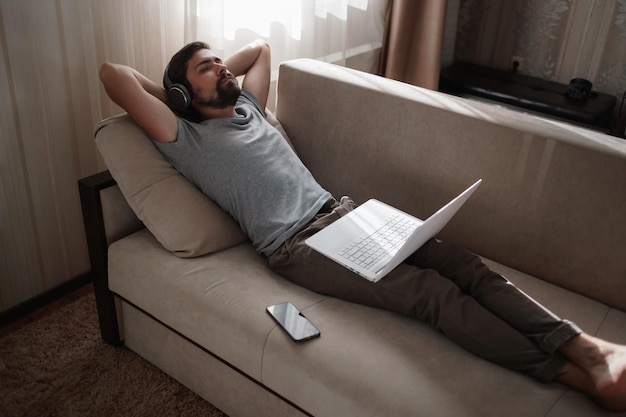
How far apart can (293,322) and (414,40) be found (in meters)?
2.46

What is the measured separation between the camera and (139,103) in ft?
5.54

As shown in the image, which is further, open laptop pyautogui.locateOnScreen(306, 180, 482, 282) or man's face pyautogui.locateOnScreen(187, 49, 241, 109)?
man's face pyautogui.locateOnScreen(187, 49, 241, 109)

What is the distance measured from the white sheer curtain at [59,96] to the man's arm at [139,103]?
313mm

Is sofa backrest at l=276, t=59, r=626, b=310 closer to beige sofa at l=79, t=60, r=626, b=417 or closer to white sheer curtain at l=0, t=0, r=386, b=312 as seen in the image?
beige sofa at l=79, t=60, r=626, b=417

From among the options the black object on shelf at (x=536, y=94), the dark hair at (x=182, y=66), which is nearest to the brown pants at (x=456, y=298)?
the dark hair at (x=182, y=66)

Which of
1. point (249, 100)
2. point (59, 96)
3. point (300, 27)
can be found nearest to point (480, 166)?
point (249, 100)

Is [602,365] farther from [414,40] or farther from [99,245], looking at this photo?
[414,40]

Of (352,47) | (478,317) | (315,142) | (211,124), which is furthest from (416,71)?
(478,317)

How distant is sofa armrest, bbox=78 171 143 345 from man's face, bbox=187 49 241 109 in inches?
14.6

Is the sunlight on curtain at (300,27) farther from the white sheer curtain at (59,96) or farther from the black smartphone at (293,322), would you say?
the black smartphone at (293,322)

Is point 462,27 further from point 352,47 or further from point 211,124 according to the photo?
point 211,124

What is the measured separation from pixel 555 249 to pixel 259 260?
0.87 m

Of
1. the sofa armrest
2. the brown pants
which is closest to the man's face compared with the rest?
the sofa armrest

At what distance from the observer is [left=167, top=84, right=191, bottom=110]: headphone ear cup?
1.77m
